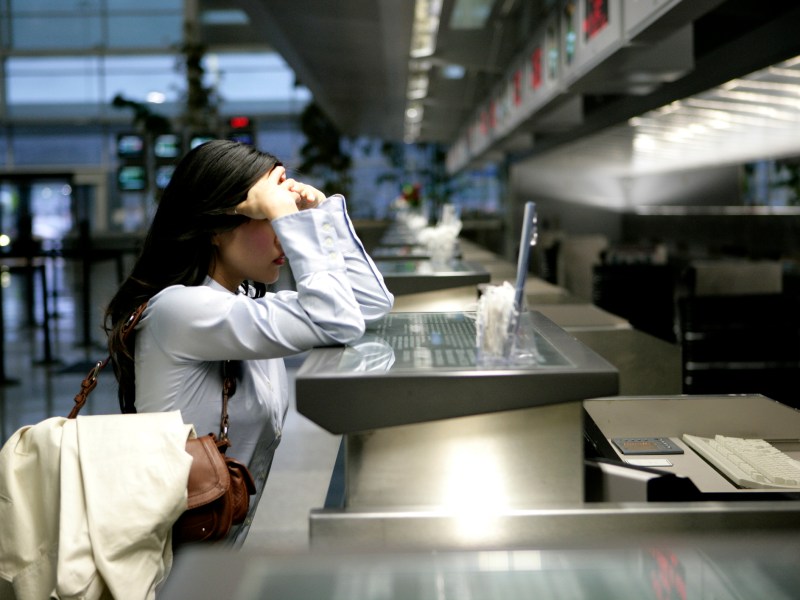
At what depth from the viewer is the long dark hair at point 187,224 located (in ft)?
6.51

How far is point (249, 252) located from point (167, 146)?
12.3 metres

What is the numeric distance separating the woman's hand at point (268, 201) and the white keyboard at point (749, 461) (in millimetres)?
1018

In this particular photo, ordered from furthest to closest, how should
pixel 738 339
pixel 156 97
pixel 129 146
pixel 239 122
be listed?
pixel 156 97, pixel 239 122, pixel 129 146, pixel 738 339

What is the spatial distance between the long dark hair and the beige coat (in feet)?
1.50

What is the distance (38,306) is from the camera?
1470cm

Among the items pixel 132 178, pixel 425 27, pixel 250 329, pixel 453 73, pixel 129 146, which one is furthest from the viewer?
pixel 129 146

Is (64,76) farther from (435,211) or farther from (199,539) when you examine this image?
(199,539)

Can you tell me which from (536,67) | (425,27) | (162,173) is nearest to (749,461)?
(536,67)

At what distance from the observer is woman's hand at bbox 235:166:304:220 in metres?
1.93

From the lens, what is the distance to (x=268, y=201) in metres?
1.94

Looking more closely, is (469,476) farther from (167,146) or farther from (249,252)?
(167,146)

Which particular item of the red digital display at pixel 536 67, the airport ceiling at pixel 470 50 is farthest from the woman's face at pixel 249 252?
the red digital display at pixel 536 67

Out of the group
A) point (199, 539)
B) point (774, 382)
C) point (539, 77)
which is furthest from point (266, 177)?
point (539, 77)

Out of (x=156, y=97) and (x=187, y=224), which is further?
(x=156, y=97)
